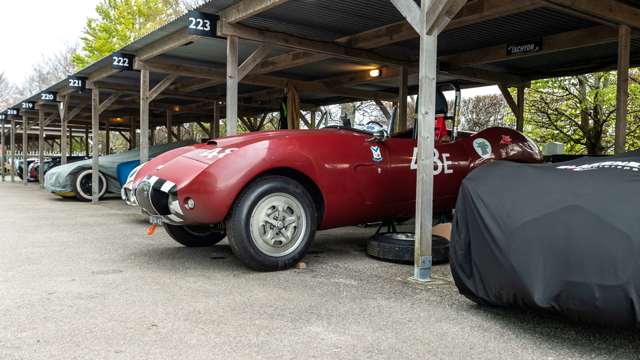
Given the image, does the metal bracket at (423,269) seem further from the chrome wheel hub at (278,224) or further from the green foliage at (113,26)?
the green foliage at (113,26)

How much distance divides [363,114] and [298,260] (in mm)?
28392

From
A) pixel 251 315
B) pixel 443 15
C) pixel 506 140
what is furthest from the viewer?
pixel 506 140

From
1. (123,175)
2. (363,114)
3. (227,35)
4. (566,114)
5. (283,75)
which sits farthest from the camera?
(363,114)

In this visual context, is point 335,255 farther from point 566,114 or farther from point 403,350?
point 566,114

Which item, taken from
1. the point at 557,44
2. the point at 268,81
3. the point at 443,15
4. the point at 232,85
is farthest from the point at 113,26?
the point at 443,15

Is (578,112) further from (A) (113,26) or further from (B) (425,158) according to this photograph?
(A) (113,26)

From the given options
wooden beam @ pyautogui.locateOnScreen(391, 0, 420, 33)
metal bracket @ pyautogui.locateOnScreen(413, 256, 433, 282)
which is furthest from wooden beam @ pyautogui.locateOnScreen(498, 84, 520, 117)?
metal bracket @ pyautogui.locateOnScreen(413, 256, 433, 282)

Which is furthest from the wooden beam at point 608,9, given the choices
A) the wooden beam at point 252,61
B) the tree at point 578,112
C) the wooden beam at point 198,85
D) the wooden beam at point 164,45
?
the wooden beam at point 198,85

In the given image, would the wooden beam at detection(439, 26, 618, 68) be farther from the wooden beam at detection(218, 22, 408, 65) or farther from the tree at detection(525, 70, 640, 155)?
the tree at detection(525, 70, 640, 155)

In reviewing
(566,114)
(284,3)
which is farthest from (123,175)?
(566,114)

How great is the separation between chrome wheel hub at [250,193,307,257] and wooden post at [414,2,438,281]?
1.04 metres

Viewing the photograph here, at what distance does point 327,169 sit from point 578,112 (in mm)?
12993

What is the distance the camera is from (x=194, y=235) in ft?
19.0

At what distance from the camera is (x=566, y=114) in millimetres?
15469
